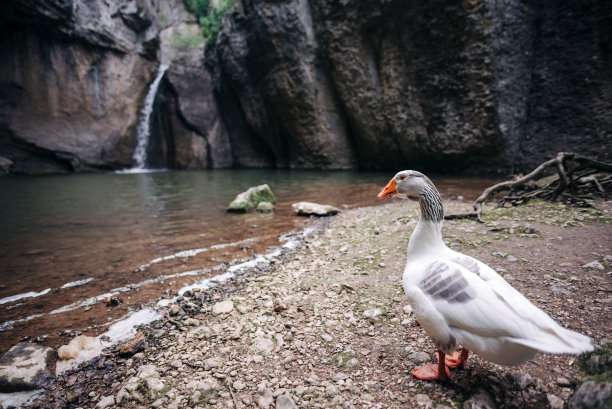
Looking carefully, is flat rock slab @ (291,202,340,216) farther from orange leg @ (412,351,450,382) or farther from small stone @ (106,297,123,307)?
orange leg @ (412,351,450,382)

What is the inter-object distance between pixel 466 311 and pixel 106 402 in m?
2.53

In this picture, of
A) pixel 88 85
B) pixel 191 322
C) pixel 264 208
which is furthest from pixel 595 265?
pixel 88 85

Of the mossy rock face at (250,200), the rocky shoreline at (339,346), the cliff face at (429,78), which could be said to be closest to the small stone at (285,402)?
the rocky shoreline at (339,346)

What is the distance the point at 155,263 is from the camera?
461 cm

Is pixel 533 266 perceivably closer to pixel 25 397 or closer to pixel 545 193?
pixel 545 193

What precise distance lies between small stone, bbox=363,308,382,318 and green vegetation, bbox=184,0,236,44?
30.7 m

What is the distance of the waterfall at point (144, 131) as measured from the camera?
27.6 metres

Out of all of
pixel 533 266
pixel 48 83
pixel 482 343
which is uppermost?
pixel 48 83

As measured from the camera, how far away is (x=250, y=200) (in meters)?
8.34

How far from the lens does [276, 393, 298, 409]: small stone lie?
1.85 meters

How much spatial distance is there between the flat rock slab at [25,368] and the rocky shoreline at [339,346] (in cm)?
17

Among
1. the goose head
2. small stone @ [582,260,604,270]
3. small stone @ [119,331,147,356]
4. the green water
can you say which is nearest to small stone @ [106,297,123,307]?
small stone @ [119,331,147,356]

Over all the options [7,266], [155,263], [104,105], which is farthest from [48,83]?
[155,263]

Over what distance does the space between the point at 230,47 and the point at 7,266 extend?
955 inches
